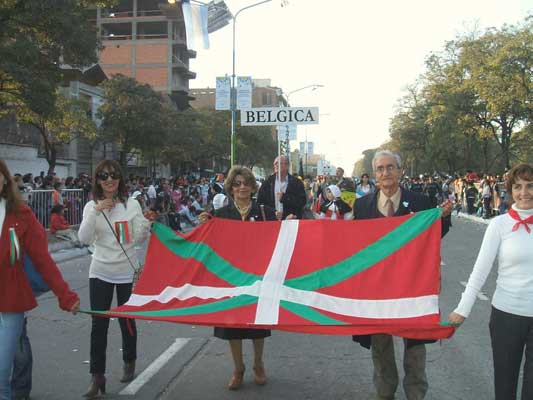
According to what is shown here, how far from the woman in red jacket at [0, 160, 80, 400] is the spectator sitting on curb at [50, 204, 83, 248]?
39.1 ft

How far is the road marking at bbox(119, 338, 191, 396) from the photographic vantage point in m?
4.90

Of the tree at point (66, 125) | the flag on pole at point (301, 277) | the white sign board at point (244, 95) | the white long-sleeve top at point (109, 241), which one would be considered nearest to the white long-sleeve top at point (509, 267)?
the flag on pole at point (301, 277)

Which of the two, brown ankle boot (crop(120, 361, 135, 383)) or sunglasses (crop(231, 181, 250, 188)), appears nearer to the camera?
brown ankle boot (crop(120, 361, 135, 383))

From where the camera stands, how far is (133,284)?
16.6ft

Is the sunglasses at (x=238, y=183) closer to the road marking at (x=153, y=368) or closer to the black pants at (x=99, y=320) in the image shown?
the black pants at (x=99, y=320)

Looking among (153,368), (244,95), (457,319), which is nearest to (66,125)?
(244,95)

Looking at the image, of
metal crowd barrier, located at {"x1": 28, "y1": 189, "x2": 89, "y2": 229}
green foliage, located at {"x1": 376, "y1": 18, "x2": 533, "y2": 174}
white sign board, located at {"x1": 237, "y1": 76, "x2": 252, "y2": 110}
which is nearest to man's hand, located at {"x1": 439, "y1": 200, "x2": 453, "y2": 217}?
metal crowd barrier, located at {"x1": 28, "y1": 189, "x2": 89, "y2": 229}

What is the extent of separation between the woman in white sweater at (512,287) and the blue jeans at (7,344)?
278cm

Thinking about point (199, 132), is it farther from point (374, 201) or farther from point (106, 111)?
point (374, 201)

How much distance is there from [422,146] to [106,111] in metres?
31.9

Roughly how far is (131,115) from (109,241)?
110 feet

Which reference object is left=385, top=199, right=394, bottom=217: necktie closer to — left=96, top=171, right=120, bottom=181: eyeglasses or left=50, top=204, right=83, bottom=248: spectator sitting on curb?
left=96, top=171, right=120, bottom=181: eyeglasses

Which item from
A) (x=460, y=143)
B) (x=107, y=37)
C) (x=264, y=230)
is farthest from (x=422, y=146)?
(x=264, y=230)

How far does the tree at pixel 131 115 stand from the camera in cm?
3684
